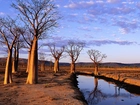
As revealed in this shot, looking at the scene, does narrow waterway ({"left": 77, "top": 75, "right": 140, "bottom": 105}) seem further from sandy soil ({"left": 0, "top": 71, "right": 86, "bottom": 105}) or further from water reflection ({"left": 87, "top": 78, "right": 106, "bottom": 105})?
sandy soil ({"left": 0, "top": 71, "right": 86, "bottom": 105})

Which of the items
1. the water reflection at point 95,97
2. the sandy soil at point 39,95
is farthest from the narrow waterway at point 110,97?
the sandy soil at point 39,95

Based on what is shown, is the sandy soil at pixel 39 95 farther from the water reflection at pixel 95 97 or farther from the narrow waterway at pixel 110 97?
the narrow waterway at pixel 110 97

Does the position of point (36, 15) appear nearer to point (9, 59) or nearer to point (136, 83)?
point (9, 59)

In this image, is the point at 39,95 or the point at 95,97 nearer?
the point at 39,95

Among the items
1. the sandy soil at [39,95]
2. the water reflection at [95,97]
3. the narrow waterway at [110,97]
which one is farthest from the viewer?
the water reflection at [95,97]

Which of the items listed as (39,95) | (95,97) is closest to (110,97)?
(95,97)

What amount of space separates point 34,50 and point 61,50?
3977cm

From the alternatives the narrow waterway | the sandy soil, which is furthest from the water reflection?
the sandy soil

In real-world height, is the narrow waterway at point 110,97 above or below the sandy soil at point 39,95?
below

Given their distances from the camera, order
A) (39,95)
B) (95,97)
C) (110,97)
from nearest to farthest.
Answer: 1. (39,95)
2. (110,97)
3. (95,97)

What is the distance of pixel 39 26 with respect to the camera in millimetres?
23594

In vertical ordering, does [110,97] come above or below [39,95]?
below

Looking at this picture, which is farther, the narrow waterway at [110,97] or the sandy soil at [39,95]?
the narrow waterway at [110,97]

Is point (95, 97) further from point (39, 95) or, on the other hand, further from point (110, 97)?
point (39, 95)
